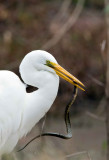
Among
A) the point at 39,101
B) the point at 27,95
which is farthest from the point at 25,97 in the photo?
the point at 39,101

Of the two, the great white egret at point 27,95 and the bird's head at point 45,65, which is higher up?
the bird's head at point 45,65

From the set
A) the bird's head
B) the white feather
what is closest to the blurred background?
the white feather

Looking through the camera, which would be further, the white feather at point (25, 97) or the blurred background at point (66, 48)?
the blurred background at point (66, 48)

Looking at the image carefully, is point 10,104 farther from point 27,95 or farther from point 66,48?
point 66,48

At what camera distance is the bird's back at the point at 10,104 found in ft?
9.78

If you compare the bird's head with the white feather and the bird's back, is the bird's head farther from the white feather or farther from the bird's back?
the bird's back

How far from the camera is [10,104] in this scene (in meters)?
2.99

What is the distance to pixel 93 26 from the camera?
27.0ft

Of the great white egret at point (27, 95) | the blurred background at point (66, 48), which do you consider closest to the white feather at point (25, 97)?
the great white egret at point (27, 95)

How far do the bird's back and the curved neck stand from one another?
1.9 inches

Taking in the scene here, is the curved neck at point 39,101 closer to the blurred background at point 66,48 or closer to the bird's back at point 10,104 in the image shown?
the bird's back at point 10,104

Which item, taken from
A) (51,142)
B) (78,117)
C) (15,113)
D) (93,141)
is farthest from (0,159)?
(78,117)

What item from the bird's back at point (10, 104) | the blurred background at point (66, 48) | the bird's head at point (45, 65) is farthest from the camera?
the blurred background at point (66, 48)

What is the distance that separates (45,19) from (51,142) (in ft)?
9.92
